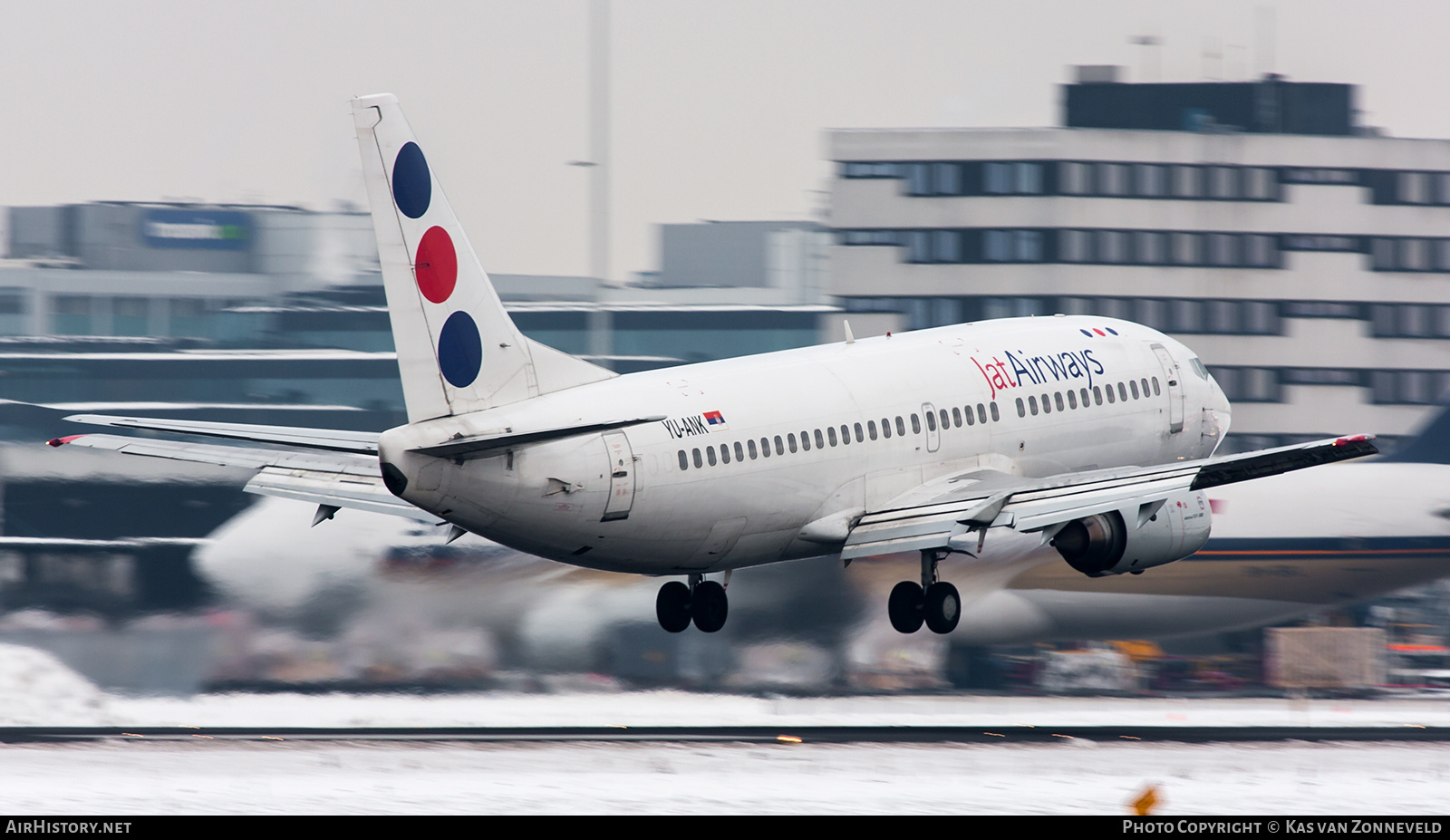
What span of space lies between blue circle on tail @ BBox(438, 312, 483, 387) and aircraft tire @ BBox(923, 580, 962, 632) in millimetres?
11578

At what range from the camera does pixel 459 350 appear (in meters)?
31.5

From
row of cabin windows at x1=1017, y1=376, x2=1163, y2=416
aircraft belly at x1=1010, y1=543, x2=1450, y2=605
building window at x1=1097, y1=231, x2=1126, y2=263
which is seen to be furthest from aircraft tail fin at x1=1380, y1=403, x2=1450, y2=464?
building window at x1=1097, y1=231, x2=1126, y2=263

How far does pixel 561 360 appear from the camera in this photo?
3312cm

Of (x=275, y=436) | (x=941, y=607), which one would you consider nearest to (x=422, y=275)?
(x=275, y=436)

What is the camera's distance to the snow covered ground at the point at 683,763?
1393 inches

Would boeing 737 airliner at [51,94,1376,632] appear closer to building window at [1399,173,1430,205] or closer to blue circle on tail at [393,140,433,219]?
blue circle on tail at [393,140,433,219]

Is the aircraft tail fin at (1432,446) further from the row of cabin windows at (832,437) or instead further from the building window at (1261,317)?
the building window at (1261,317)

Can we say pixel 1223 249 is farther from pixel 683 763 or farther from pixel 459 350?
pixel 459 350

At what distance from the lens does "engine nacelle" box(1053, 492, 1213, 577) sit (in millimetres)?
37906
